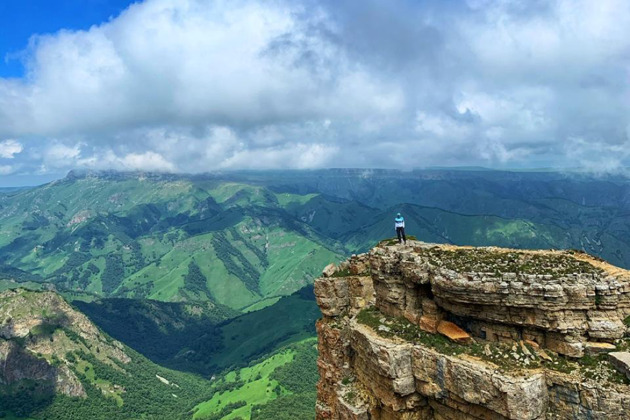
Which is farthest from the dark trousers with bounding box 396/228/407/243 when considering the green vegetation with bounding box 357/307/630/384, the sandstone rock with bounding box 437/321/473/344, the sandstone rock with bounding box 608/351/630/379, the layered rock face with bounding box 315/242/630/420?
the sandstone rock with bounding box 608/351/630/379

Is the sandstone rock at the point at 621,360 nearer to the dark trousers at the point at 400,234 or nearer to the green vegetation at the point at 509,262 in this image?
the green vegetation at the point at 509,262

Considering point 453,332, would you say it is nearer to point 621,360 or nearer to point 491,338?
point 491,338

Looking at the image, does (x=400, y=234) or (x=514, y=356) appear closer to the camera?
(x=514, y=356)

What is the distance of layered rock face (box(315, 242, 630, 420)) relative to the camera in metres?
25.6

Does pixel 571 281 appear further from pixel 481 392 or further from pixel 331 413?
pixel 331 413

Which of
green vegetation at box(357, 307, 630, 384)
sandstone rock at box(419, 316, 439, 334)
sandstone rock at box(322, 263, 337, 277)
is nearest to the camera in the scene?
green vegetation at box(357, 307, 630, 384)

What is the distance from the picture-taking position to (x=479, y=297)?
95.8 ft

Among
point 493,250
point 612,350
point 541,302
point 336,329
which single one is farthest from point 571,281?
point 336,329

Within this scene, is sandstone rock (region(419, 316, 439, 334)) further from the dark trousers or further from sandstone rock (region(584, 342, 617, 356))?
the dark trousers

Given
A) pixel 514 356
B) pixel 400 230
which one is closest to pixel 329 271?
pixel 400 230

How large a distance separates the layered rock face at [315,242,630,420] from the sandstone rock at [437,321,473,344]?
0.08 meters

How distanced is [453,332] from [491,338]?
2.75 metres

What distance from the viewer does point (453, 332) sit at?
102 feet

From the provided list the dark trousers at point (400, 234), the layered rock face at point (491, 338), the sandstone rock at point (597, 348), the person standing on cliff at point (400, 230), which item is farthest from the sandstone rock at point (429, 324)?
the dark trousers at point (400, 234)
